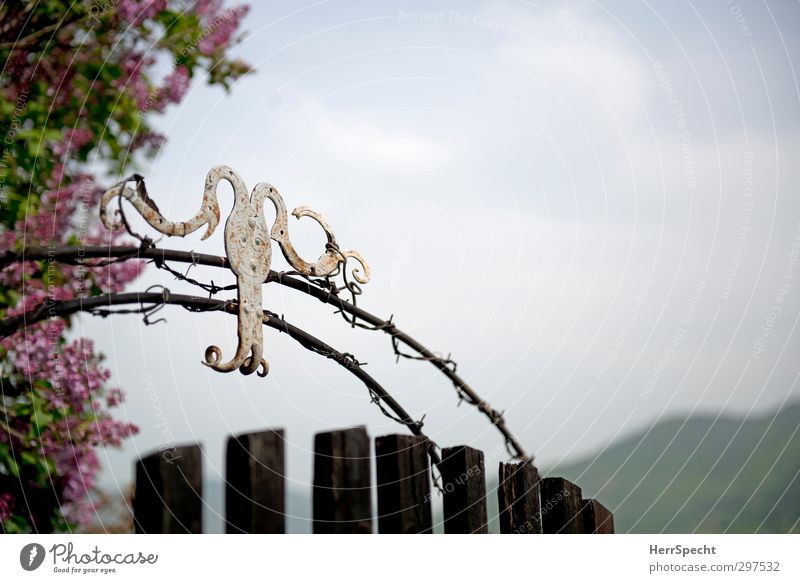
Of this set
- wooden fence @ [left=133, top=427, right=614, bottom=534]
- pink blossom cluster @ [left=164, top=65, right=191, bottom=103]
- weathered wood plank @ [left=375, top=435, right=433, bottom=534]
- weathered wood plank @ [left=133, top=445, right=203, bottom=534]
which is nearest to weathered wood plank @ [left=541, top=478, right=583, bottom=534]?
wooden fence @ [left=133, top=427, right=614, bottom=534]

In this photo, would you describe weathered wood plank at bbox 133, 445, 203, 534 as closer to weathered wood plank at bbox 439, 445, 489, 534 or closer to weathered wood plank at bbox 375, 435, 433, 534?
weathered wood plank at bbox 375, 435, 433, 534

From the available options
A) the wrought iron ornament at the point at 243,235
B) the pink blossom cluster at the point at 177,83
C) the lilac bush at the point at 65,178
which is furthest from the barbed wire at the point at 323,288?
the pink blossom cluster at the point at 177,83

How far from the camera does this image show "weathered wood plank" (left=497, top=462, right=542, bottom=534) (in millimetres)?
2736

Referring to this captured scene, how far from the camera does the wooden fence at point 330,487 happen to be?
1785 millimetres

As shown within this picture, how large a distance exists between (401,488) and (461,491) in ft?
1.00

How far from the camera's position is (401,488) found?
217 centimetres

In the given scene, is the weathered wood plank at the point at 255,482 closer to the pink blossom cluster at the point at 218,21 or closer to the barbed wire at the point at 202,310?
the barbed wire at the point at 202,310

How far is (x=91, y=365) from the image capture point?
3750mm

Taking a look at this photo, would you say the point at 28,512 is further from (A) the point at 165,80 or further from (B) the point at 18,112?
(A) the point at 165,80

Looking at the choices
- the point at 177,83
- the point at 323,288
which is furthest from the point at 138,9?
the point at 323,288

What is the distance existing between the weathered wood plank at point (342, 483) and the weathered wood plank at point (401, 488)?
6.9 inches

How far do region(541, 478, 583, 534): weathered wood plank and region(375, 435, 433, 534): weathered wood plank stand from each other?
0.78 meters

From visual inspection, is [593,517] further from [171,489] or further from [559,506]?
[171,489]

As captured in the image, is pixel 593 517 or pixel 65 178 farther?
pixel 65 178
